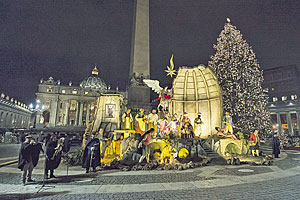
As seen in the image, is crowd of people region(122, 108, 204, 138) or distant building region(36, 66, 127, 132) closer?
crowd of people region(122, 108, 204, 138)

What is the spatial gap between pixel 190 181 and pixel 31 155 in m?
6.07

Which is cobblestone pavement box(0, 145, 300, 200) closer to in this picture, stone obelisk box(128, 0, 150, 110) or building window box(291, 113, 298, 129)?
stone obelisk box(128, 0, 150, 110)

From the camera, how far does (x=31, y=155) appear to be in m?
Answer: 6.09

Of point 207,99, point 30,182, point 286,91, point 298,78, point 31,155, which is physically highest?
point 298,78

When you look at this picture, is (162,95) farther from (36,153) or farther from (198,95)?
(36,153)

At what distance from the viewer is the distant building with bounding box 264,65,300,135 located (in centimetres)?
4063

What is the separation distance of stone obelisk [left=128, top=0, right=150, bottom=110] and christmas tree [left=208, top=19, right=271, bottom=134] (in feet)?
25.5

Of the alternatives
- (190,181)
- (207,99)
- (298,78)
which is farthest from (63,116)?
(298,78)

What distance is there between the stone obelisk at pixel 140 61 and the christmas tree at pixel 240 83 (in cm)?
776

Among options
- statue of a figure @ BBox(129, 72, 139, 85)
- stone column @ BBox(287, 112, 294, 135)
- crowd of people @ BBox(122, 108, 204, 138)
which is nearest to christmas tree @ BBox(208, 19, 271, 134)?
crowd of people @ BBox(122, 108, 204, 138)

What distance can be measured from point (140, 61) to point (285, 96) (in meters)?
47.4

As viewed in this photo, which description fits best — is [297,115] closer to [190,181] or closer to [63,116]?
[190,181]

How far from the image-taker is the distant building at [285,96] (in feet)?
133

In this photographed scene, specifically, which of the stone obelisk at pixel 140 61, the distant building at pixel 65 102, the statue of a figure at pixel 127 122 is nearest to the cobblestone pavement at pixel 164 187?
the statue of a figure at pixel 127 122
